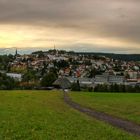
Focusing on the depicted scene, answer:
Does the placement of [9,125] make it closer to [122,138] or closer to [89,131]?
[89,131]

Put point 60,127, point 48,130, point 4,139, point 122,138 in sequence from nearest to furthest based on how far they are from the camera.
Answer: point 4,139
point 122,138
point 48,130
point 60,127

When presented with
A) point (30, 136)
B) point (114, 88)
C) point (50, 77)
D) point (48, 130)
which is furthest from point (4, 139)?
point (50, 77)

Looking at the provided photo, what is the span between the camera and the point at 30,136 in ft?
56.5

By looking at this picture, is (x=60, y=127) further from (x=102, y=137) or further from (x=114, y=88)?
(x=114, y=88)

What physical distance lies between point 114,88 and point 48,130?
94.9 m

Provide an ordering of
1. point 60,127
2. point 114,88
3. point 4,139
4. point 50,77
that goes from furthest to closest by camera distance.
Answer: point 50,77, point 114,88, point 60,127, point 4,139

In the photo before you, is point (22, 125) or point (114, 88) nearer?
point (22, 125)

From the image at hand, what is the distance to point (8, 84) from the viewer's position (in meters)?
134

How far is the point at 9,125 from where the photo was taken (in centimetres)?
2145

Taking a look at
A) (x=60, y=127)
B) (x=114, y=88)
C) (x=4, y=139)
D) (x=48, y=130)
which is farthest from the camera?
(x=114, y=88)

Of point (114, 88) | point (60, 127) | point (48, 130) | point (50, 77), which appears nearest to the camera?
point (48, 130)

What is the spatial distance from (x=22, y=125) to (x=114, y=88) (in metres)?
92.9

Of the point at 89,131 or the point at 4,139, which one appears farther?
the point at 89,131

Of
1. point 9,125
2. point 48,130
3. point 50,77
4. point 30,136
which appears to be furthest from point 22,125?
point 50,77
